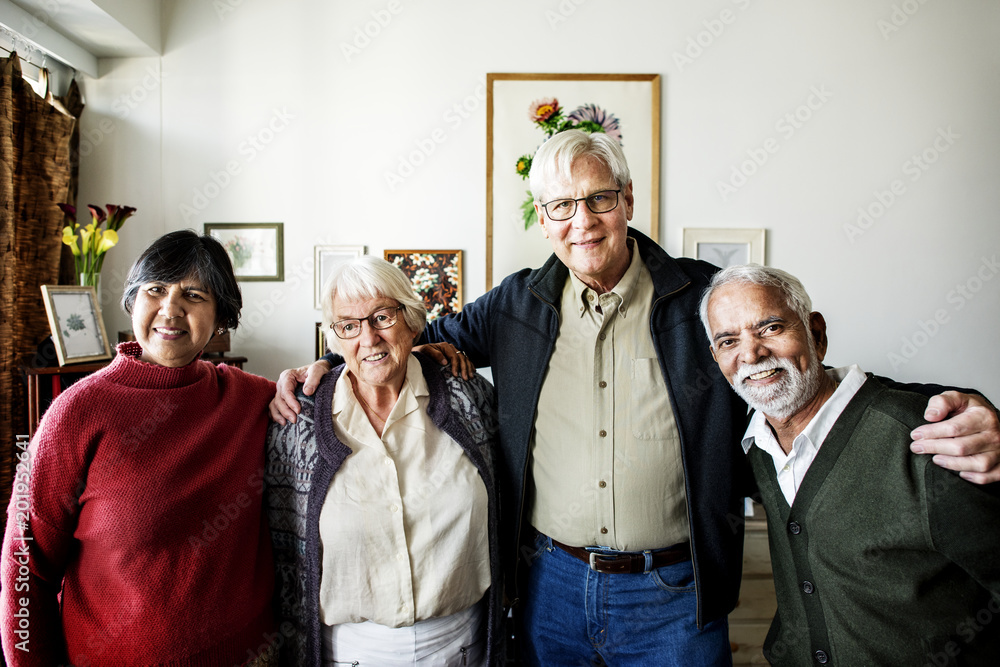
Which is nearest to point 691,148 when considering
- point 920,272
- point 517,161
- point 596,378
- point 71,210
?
point 517,161

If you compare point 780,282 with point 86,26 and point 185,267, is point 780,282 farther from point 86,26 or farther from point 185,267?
point 86,26

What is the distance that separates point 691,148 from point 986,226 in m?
1.65

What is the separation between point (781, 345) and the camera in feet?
3.95

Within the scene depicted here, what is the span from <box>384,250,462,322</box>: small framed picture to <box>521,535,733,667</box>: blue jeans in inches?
67.6

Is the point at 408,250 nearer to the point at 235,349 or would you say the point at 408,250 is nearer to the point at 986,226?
the point at 235,349

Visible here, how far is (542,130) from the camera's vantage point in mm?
2838

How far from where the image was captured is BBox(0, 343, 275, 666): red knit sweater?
110 cm

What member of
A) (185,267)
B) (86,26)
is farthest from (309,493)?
(86,26)

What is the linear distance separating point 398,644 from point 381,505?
0.34 metres

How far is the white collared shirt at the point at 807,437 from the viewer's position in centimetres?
116

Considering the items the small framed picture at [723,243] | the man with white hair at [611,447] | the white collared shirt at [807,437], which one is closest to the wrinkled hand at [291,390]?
the man with white hair at [611,447]

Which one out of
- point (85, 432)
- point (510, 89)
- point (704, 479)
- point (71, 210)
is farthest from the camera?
point (510, 89)

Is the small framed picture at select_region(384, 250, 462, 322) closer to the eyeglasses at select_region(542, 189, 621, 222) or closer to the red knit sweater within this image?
the eyeglasses at select_region(542, 189, 621, 222)

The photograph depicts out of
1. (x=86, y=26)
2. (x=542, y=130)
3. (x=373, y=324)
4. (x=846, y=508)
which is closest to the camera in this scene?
(x=846, y=508)
